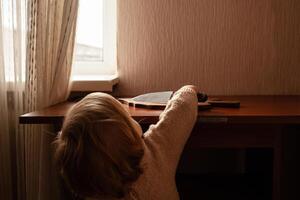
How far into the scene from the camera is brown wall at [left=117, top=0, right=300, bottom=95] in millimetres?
1386

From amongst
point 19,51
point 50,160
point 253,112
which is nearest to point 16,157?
point 50,160

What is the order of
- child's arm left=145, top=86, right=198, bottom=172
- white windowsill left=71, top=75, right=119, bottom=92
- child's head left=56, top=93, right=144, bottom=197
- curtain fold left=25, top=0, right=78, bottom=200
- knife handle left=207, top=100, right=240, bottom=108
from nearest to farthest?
1. child's head left=56, top=93, right=144, bottom=197
2. child's arm left=145, top=86, right=198, bottom=172
3. knife handle left=207, top=100, right=240, bottom=108
4. curtain fold left=25, top=0, right=78, bottom=200
5. white windowsill left=71, top=75, right=119, bottom=92

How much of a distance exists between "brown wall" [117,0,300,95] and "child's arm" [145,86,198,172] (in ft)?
1.75

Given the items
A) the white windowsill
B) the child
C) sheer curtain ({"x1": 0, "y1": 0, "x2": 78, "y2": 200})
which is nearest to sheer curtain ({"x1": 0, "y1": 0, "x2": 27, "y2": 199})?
sheer curtain ({"x1": 0, "y1": 0, "x2": 78, "y2": 200})

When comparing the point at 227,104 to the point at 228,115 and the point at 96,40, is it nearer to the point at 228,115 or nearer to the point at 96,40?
the point at 228,115

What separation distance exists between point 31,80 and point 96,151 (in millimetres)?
640

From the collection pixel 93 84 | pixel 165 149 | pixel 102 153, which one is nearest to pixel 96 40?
pixel 93 84

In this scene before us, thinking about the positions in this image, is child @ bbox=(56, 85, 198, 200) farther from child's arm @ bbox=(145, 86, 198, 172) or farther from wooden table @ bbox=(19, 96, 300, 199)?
wooden table @ bbox=(19, 96, 300, 199)

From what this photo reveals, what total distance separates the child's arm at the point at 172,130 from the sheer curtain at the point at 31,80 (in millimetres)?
490

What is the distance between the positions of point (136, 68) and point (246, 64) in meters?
0.45

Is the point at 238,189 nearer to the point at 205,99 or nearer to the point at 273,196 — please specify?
the point at 273,196

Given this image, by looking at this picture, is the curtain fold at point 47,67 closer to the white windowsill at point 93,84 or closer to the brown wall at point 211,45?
the white windowsill at point 93,84

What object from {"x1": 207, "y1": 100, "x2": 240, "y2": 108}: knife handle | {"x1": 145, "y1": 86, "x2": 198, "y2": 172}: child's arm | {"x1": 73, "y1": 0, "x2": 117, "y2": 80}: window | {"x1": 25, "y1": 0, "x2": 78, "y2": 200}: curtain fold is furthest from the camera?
{"x1": 73, "y1": 0, "x2": 117, "y2": 80}: window

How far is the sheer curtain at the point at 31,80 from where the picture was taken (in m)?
1.17
